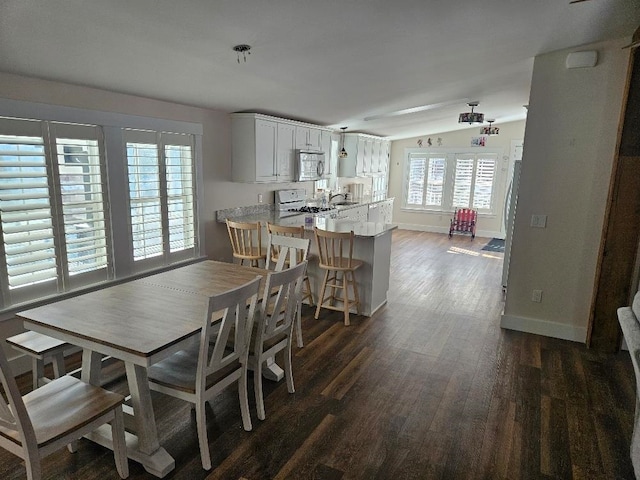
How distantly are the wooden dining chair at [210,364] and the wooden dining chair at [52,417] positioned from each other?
28 centimetres

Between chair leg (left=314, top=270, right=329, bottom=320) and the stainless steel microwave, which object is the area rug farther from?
chair leg (left=314, top=270, right=329, bottom=320)

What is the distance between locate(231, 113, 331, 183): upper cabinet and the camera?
4.71m

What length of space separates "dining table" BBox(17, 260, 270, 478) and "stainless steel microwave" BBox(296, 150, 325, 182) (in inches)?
135

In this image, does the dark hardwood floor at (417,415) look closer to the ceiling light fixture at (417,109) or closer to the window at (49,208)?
the window at (49,208)

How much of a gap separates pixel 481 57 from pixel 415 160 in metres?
6.02

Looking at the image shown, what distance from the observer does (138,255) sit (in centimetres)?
371

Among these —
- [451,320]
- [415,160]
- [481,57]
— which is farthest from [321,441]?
[415,160]

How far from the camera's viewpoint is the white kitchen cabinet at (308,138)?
5608 millimetres

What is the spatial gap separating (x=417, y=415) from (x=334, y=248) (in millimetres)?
2014

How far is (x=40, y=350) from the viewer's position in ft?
7.36

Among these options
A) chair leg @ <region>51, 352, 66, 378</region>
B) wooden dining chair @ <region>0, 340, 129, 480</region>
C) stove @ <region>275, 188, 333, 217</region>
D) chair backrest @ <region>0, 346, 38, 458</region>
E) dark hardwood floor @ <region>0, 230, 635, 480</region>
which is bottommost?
dark hardwood floor @ <region>0, 230, 635, 480</region>

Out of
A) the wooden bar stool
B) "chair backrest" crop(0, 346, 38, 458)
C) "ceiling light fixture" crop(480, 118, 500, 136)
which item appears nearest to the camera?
"chair backrest" crop(0, 346, 38, 458)

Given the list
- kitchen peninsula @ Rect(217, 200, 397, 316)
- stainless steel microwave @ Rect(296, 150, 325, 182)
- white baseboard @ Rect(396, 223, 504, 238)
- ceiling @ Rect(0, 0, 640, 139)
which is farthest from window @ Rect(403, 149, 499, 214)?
kitchen peninsula @ Rect(217, 200, 397, 316)

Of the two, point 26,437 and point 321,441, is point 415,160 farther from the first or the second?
point 26,437
